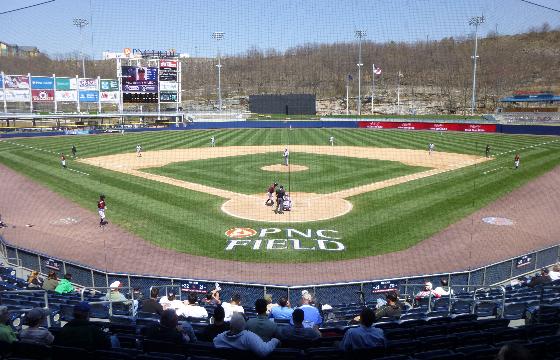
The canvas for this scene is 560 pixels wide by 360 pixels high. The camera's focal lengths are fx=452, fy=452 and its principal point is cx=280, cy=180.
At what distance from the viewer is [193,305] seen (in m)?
7.18

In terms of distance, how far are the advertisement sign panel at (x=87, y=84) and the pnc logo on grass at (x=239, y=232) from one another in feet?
149

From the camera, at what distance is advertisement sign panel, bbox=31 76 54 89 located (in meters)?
51.8

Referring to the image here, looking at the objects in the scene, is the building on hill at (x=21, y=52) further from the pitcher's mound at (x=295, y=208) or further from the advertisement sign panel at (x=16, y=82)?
the pitcher's mound at (x=295, y=208)

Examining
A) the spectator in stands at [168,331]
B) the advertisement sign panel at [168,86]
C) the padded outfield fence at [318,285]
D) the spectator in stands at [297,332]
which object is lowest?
the padded outfield fence at [318,285]

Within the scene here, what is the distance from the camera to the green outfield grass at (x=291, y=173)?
23156mm

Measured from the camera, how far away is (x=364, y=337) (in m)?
4.54

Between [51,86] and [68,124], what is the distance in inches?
249

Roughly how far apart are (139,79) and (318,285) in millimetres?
45988

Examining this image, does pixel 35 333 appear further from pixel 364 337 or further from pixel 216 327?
pixel 364 337

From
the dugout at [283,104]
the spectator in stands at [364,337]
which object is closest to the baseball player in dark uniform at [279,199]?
the spectator in stands at [364,337]

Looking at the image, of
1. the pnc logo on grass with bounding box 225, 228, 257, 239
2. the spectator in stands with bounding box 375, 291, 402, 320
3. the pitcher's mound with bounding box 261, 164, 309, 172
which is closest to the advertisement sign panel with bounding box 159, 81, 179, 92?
the pitcher's mound with bounding box 261, 164, 309, 172

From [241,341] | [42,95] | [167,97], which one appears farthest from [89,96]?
[241,341]

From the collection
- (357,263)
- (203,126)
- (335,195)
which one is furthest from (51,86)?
(357,263)

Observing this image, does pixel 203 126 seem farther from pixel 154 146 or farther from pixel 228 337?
pixel 228 337
